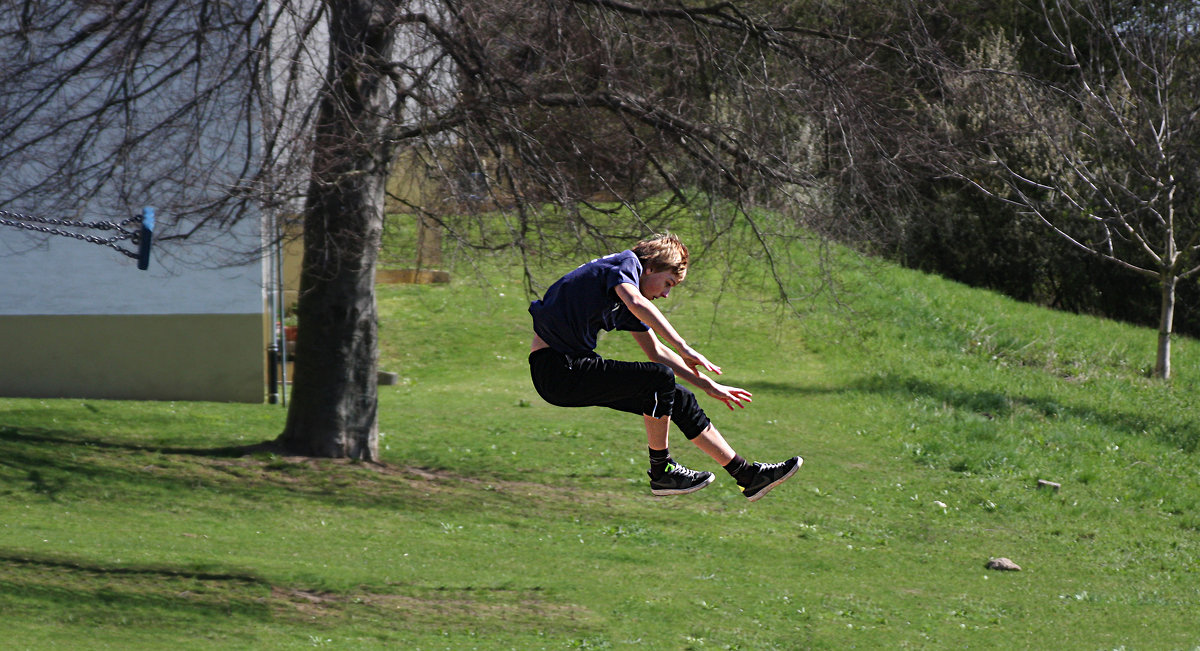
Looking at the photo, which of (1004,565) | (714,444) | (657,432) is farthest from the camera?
(1004,565)

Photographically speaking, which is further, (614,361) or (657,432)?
(657,432)

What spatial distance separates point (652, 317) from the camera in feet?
18.7

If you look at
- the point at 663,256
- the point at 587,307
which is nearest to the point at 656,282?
the point at 663,256

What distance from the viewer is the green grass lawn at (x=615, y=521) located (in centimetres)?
1046

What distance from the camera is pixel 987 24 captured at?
31078mm

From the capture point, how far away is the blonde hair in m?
6.24

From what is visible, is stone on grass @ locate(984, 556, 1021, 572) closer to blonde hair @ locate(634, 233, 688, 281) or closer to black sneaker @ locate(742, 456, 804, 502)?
black sneaker @ locate(742, 456, 804, 502)

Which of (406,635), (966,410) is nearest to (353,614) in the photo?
(406,635)

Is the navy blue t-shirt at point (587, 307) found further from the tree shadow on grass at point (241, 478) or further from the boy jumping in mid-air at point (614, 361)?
the tree shadow on grass at point (241, 478)

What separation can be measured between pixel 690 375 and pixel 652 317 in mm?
524

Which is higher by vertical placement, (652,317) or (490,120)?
(490,120)

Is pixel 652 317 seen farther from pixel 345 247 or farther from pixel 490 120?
pixel 345 247

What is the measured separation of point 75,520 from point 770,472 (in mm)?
8388

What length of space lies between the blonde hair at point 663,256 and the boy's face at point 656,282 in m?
0.02
